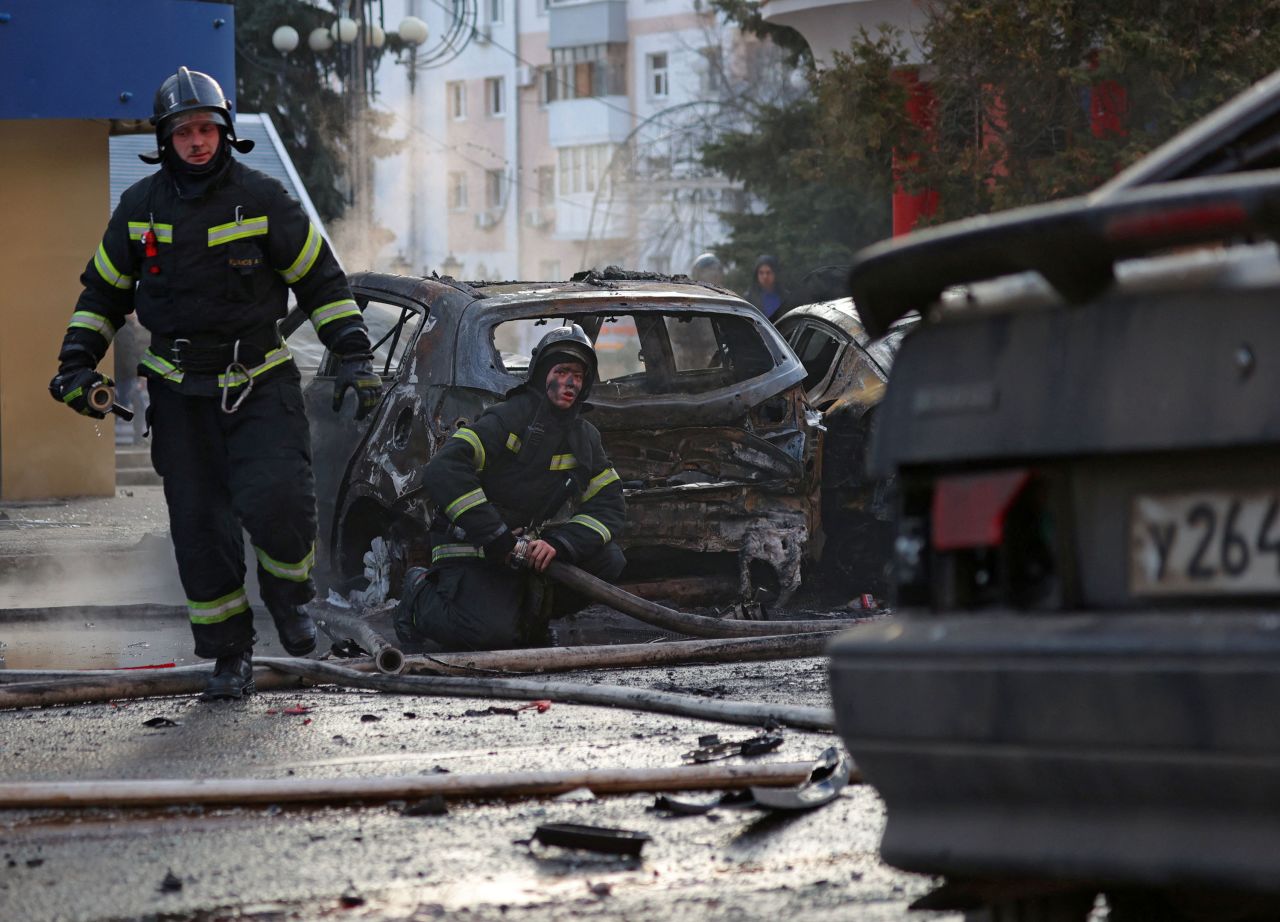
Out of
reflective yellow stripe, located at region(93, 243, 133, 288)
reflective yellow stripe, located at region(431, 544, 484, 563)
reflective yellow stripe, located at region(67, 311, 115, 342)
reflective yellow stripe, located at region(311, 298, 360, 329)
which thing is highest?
reflective yellow stripe, located at region(93, 243, 133, 288)

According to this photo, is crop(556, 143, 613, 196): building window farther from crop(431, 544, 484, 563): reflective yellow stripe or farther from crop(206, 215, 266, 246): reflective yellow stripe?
crop(206, 215, 266, 246): reflective yellow stripe

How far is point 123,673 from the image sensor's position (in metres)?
6.75

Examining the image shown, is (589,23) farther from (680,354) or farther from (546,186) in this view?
(680,354)

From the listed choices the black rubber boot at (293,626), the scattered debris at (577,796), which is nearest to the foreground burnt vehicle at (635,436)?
the black rubber boot at (293,626)

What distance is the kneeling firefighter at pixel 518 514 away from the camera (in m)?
8.15

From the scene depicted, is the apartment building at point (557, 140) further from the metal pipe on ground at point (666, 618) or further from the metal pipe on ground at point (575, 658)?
the metal pipe on ground at point (575, 658)

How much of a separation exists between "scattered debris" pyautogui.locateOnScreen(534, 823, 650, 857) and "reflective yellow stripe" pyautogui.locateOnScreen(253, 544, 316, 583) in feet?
8.87

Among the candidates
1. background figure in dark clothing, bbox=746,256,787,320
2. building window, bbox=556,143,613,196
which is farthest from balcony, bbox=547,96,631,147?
background figure in dark clothing, bbox=746,256,787,320

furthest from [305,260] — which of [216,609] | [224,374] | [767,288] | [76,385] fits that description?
[767,288]

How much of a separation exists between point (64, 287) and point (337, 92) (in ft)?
60.5

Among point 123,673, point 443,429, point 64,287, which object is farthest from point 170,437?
point 64,287

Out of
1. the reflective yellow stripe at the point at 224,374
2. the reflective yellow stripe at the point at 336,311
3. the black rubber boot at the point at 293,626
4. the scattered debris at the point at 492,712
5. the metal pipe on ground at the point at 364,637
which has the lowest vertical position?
the scattered debris at the point at 492,712

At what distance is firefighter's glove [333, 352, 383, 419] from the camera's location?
6.86 meters

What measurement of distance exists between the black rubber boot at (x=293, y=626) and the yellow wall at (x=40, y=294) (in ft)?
36.7
